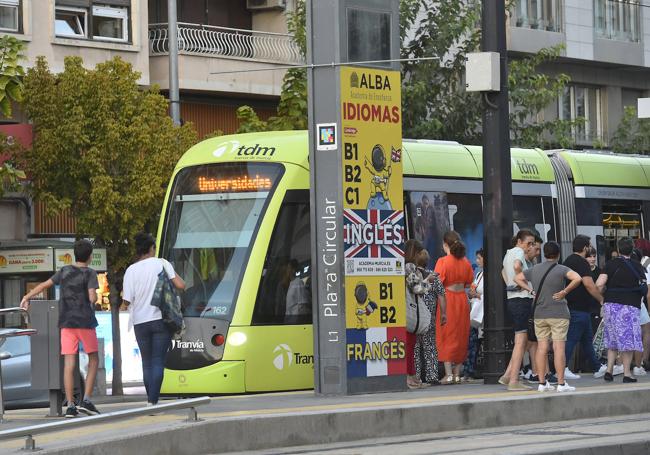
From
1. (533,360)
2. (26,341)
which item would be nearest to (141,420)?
(533,360)

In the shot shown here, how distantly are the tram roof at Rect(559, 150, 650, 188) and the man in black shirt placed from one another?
4.02 metres

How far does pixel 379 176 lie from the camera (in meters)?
16.1

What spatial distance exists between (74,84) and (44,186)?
6.42ft

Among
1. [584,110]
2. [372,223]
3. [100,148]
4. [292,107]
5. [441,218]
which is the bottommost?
[372,223]

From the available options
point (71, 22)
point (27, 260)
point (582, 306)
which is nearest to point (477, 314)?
point (582, 306)

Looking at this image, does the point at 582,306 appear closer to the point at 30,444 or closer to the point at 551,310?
the point at 551,310

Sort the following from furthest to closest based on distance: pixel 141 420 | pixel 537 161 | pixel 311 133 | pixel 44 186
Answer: pixel 44 186 → pixel 537 161 → pixel 311 133 → pixel 141 420

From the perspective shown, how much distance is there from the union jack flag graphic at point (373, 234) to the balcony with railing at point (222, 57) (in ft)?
59.1

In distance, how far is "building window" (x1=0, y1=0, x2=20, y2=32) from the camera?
31.4 m

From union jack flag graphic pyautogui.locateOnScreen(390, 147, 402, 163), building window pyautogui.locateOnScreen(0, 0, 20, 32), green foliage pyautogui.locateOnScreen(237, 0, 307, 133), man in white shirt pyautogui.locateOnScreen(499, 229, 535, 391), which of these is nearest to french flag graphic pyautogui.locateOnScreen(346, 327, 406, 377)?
man in white shirt pyautogui.locateOnScreen(499, 229, 535, 391)

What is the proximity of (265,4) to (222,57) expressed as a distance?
9.27ft

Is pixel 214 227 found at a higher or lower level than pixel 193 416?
higher

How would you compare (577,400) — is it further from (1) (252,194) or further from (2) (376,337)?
(1) (252,194)

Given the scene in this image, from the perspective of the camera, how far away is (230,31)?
120 ft
